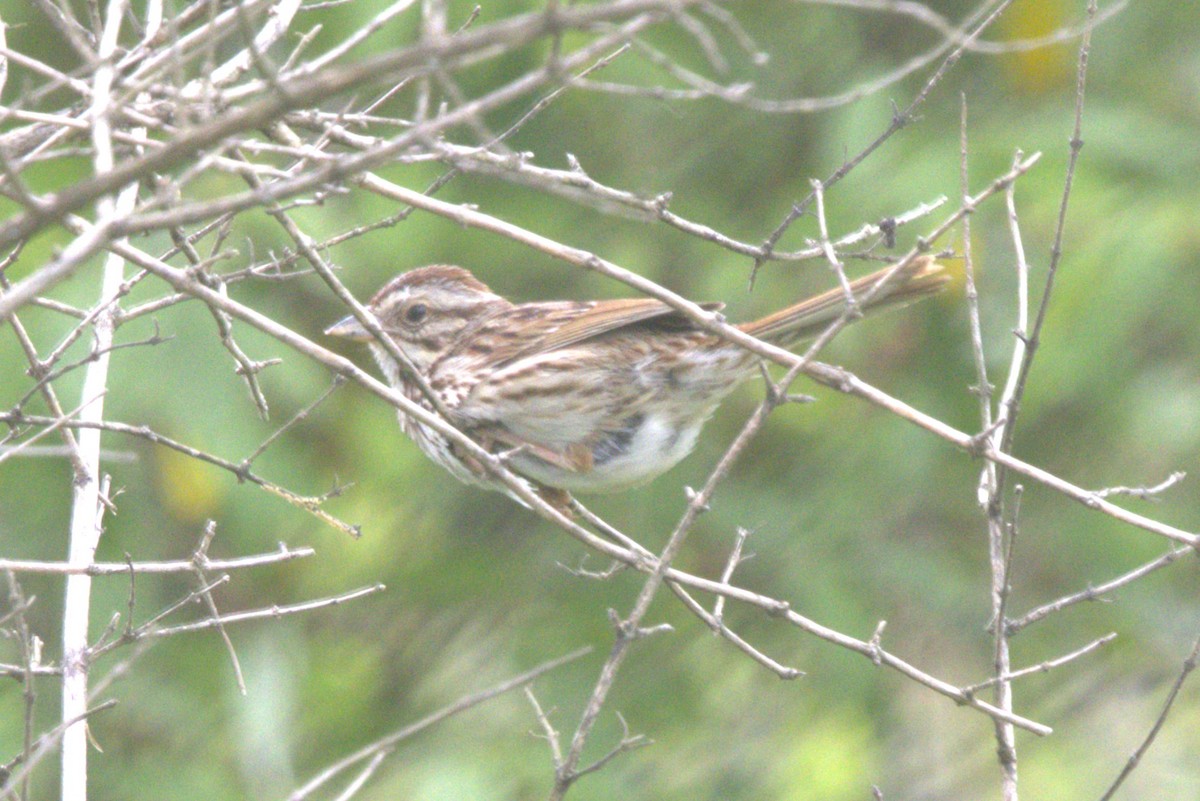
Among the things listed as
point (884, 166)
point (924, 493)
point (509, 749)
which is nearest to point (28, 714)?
point (509, 749)

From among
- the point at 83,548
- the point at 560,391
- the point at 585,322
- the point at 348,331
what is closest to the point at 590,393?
the point at 560,391

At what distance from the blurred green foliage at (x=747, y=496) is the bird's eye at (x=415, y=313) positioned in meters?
0.65

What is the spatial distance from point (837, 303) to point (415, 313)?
1483mm

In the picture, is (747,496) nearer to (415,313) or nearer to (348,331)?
(415,313)

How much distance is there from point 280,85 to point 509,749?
14.8ft

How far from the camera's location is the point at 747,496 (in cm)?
649

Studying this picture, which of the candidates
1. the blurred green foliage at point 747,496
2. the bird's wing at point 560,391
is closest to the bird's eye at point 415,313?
the bird's wing at point 560,391

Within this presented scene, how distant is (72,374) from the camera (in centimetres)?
485

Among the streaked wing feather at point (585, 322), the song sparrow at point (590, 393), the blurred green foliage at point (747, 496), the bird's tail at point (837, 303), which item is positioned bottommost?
the blurred green foliage at point (747, 496)

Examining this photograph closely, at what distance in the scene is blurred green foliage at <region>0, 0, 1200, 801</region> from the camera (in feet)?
18.6

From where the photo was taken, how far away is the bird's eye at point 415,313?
189 inches

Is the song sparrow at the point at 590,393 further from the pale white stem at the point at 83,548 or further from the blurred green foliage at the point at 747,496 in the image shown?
the blurred green foliage at the point at 747,496

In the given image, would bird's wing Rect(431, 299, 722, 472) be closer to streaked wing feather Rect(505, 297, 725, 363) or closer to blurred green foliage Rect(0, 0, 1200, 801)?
streaked wing feather Rect(505, 297, 725, 363)

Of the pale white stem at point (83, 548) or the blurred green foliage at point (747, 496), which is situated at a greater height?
the pale white stem at point (83, 548)
